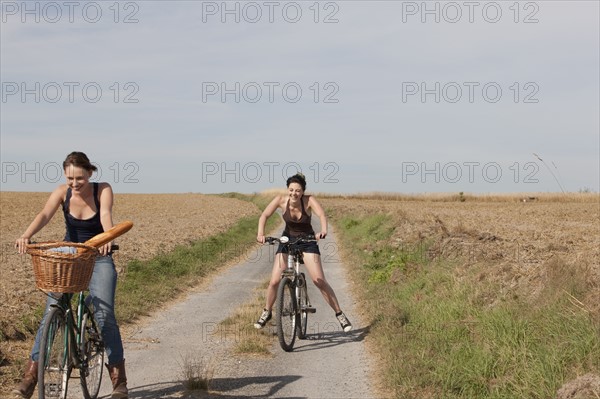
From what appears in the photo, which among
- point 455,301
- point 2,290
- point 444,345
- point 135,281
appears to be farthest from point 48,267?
point 135,281

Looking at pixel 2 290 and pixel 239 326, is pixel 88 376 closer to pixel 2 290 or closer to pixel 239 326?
pixel 239 326

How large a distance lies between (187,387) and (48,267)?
244 centimetres

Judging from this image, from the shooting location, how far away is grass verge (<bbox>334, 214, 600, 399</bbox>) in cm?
633

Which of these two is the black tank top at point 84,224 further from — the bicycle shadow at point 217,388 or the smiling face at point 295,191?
the smiling face at point 295,191

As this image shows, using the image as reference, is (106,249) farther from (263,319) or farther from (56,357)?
(263,319)

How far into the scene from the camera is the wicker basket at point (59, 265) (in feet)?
16.9

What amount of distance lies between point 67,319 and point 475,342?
15.0 feet

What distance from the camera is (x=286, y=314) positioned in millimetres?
9133

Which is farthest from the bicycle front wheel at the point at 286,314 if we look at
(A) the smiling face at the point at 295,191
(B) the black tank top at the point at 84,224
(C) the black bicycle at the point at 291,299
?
(B) the black tank top at the point at 84,224

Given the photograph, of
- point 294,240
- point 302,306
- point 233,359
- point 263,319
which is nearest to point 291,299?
point 302,306

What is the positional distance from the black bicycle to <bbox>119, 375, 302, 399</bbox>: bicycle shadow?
129 centimetres

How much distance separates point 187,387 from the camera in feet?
22.9

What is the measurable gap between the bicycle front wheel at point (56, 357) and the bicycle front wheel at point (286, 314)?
3342 mm

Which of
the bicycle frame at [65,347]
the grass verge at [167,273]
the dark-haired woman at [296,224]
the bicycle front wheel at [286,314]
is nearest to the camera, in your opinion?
the bicycle frame at [65,347]
